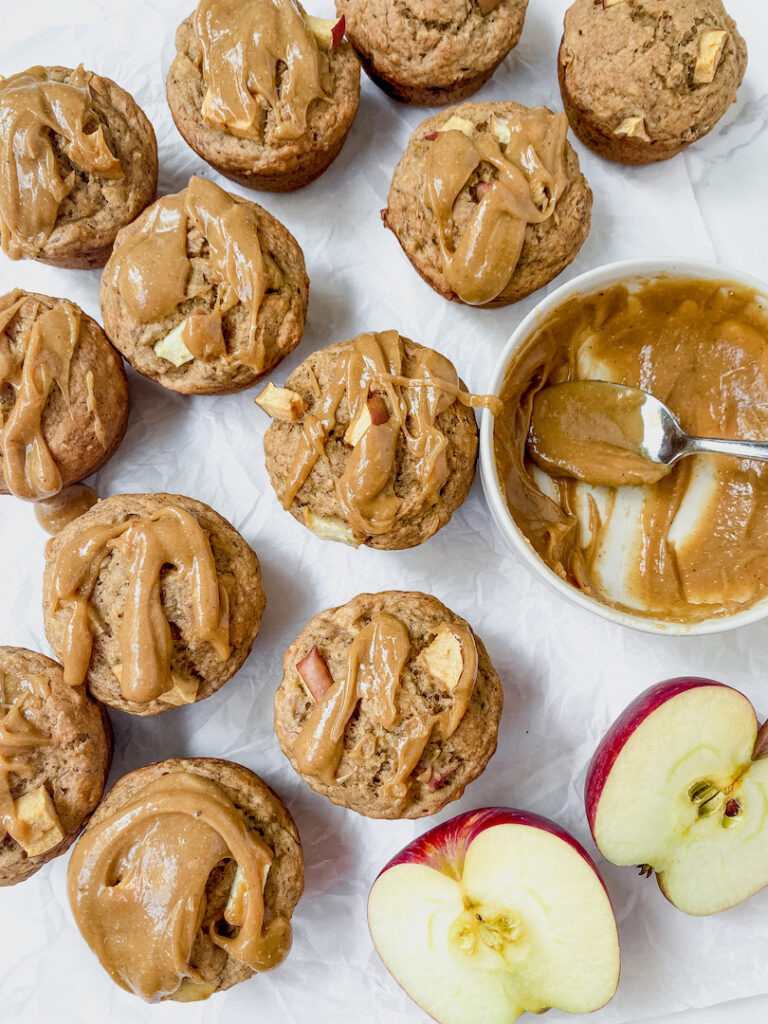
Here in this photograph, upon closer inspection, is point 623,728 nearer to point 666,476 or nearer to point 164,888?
point 666,476

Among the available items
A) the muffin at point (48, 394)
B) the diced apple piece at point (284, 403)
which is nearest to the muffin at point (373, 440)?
the diced apple piece at point (284, 403)

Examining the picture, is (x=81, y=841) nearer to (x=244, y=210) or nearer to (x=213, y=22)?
(x=244, y=210)

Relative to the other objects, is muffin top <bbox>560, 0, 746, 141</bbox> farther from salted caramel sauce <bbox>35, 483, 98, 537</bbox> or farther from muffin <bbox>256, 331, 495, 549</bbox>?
salted caramel sauce <bbox>35, 483, 98, 537</bbox>

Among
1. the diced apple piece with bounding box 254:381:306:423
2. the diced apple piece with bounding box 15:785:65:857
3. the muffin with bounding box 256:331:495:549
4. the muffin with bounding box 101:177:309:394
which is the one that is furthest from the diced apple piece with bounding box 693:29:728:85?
the diced apple piece with bounding box 15:785:65:857

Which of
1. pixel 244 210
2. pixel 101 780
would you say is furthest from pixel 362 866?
pixel 244 210

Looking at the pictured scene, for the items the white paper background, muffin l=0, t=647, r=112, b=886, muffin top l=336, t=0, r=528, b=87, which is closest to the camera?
muffin l=0, t=647, r=112, b=886
